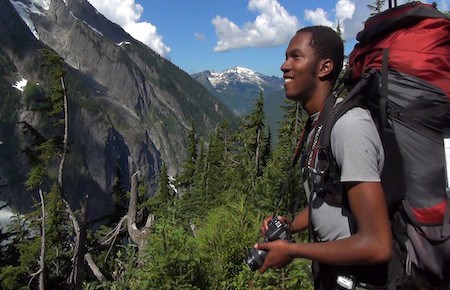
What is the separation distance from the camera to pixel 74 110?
196 metres

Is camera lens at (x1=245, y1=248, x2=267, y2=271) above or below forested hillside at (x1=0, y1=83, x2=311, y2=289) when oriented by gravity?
above

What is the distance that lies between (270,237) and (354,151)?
83 centimetres

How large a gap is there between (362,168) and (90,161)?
194 metres

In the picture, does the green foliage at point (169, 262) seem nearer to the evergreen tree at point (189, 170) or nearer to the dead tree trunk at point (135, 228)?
the dead tree trunk at point (135, 228)

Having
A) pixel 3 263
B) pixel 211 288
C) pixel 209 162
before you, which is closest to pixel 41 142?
pixel 3 263

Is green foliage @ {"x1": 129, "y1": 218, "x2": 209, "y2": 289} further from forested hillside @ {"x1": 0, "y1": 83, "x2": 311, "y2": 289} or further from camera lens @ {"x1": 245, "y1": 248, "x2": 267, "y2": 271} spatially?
camera lens @ {"x1": 245, "y1": 248, "x2": 267, "y2": 271}

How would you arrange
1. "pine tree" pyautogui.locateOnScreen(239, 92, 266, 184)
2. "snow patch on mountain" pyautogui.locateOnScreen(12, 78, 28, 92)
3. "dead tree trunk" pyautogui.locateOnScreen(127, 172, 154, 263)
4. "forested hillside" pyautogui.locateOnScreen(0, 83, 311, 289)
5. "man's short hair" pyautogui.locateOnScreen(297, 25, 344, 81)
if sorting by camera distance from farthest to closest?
1. "snow patch on mountain" pyautogui.locateOnScreen(12, 78, 28, 92)
2. "pine tree" pyautogui.locateOnScreen(239, 92, 266, 184)
3. "dead tree trunk" pyautogui.locateOnScreen(127, 172, 154, 263)
4. "forested hillside" pyautogui.locateOnScreen(0, 83, 311, 289)
5. "man's short hair" pyautogui.locateOnScreen(297, 25, 344, 81)

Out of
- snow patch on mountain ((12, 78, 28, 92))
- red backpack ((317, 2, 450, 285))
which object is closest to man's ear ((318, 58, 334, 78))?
red backpack ((317, 2, 450, 285))

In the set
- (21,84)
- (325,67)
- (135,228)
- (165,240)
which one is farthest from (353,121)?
(21,84)

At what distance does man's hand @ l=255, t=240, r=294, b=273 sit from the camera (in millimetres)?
2406

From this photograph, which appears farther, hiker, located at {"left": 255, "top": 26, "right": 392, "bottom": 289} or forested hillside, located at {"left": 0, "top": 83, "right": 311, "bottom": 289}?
forested hillside, located at {"left": 0, "top": 83, "right": 311, "bottom": 289}

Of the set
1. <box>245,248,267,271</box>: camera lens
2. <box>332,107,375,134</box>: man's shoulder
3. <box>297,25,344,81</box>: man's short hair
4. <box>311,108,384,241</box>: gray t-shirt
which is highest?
<box>297,25,344,81</box>: man's short hair

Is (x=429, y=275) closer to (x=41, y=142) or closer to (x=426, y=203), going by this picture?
(x=426, y=203)

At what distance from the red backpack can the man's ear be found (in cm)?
26
